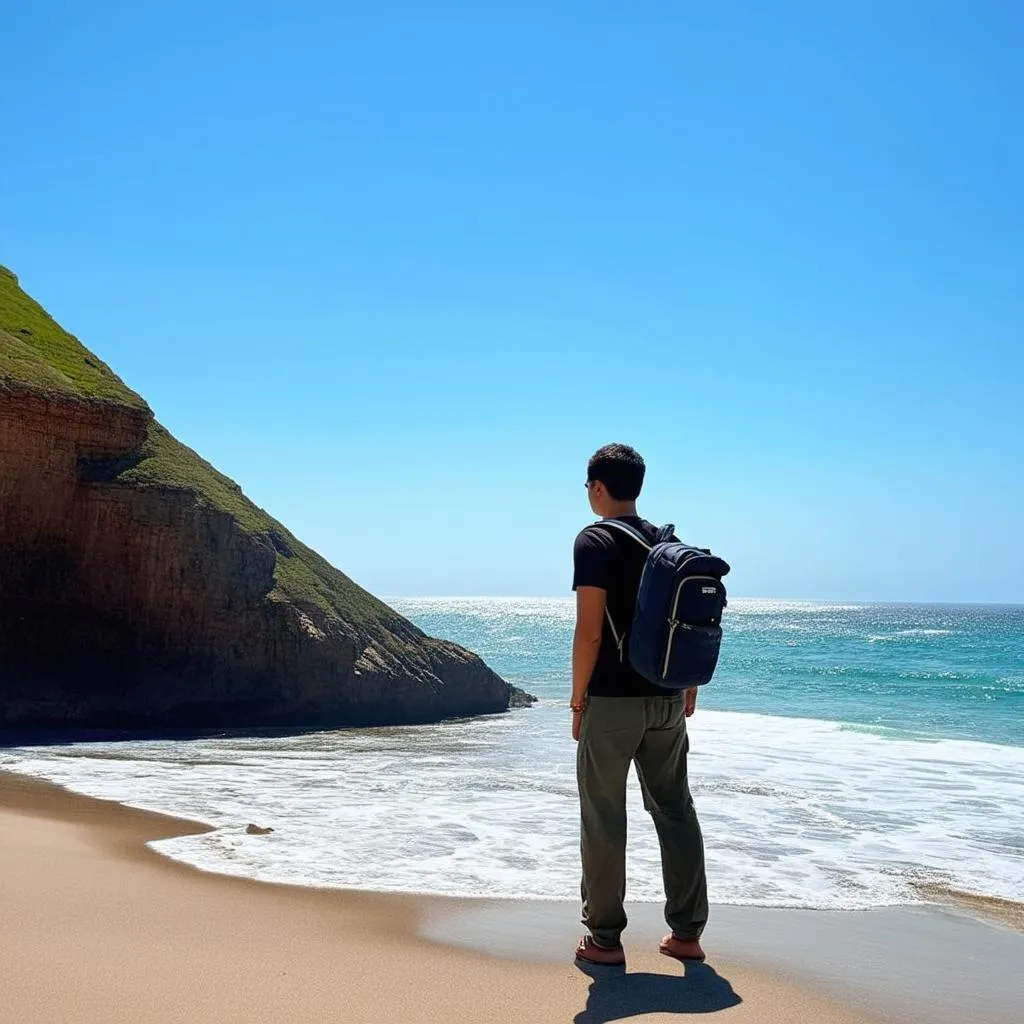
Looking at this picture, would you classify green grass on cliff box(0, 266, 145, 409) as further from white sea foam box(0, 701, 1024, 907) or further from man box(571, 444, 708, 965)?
man box(571, 444, 708, 965)

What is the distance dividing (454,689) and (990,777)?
11.4 meters

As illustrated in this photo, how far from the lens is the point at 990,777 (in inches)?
556

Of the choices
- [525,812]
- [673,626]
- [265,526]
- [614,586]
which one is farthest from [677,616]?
[265,526]

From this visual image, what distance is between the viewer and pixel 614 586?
4.65m

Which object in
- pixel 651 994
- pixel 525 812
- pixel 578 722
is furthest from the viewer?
pixel 525 812

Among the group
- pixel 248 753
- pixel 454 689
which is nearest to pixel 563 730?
pixel 454 689

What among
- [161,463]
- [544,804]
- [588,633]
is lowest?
[544,804]

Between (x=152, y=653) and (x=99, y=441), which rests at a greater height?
A: (x=99, y=441)

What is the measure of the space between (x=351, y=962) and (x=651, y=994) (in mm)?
1298

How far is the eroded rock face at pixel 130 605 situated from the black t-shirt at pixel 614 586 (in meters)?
14.9

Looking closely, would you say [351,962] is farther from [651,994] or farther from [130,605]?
[130,605]

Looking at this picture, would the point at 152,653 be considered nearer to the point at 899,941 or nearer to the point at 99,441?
the point at 99,441

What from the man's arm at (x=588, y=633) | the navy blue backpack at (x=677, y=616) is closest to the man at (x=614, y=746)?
the man's arm at (x=588, y=633)

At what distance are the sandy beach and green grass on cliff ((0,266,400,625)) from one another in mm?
13504
